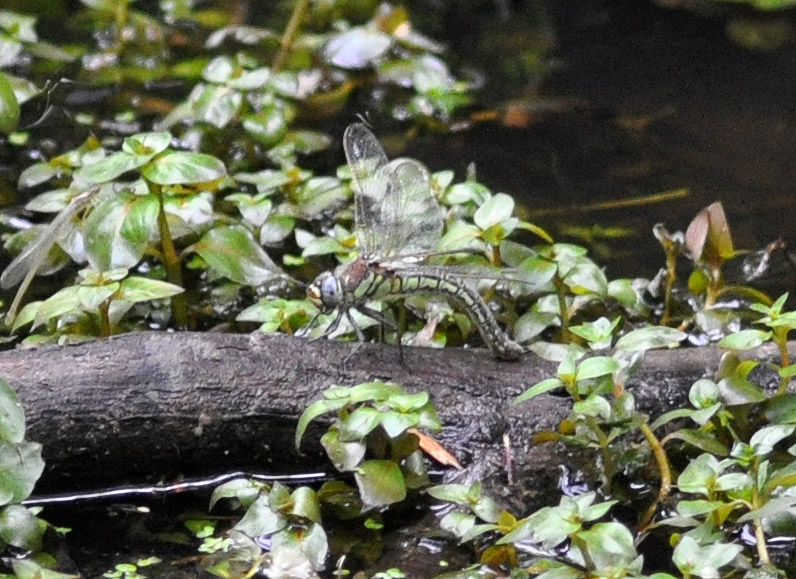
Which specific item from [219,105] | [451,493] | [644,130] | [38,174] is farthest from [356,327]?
[644,130]

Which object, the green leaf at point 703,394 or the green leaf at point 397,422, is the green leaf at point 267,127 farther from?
the green leaf at point 703,394

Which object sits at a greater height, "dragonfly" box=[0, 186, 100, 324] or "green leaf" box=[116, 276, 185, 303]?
"green leaf" box=[116, 276, 185, 303]

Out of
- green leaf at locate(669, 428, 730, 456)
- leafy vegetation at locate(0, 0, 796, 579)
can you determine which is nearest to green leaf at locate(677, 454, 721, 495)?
leafy vegetation at locate(0, 0, 796, 579)

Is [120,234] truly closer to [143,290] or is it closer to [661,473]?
[143,290]

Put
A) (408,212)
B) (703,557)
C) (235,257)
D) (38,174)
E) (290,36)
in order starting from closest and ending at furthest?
1. (703,557)
2. (408,212)
3. (235,257)
4. (38,174)
5. (290,36)

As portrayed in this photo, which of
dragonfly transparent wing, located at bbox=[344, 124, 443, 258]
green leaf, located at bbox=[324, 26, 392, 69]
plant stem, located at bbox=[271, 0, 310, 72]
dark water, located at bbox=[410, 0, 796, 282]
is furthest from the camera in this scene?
green leaf, located at bbox=[324, 26, 392, 69]

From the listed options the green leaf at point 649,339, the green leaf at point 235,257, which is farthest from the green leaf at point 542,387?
A: the green leaf at point 235,257

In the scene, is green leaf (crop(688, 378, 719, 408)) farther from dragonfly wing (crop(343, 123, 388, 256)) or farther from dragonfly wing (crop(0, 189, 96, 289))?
dragonfly wing (crop(0, 189, 96, 289))
